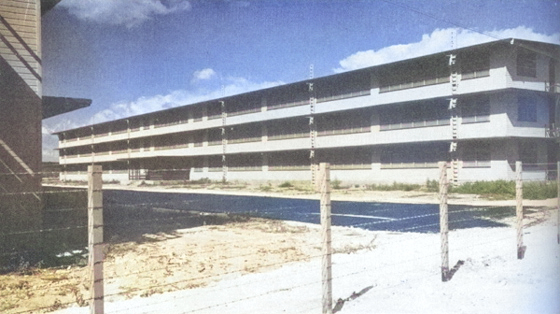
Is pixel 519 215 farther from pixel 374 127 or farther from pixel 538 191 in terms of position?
pixel 374 127

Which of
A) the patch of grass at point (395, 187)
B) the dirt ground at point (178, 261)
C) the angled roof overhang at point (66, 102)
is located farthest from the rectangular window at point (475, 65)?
the angled roof overhang at point (66, 102)

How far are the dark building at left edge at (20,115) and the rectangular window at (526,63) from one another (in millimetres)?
17529

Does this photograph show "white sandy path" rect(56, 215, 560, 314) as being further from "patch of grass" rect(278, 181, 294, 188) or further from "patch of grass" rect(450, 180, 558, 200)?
"patch of grass" rect(278, 181, 294, 188)

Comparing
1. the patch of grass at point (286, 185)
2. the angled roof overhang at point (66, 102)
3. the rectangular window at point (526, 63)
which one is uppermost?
the rectangular window at point (526, 63)

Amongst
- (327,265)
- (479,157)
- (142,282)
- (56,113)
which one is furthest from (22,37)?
(479,157)

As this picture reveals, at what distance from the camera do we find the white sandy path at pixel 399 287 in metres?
3.42

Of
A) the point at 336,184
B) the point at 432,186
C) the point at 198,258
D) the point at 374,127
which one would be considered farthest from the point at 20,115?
the point at 374,127

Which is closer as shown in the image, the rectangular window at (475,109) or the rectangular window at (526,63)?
the rectangular window at (526,63)

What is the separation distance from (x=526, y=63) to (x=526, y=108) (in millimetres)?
1921

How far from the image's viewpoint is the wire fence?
384 cm

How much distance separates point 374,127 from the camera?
71.6ft

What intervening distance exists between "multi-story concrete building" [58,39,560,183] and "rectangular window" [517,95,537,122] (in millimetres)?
39

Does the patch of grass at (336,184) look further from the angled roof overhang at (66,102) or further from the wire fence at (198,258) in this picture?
the angled roof overhang at (66,102)

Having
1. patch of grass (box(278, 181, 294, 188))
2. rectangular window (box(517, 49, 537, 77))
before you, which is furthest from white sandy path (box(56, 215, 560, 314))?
patch of grass (box(278, 181, 294, 188))
